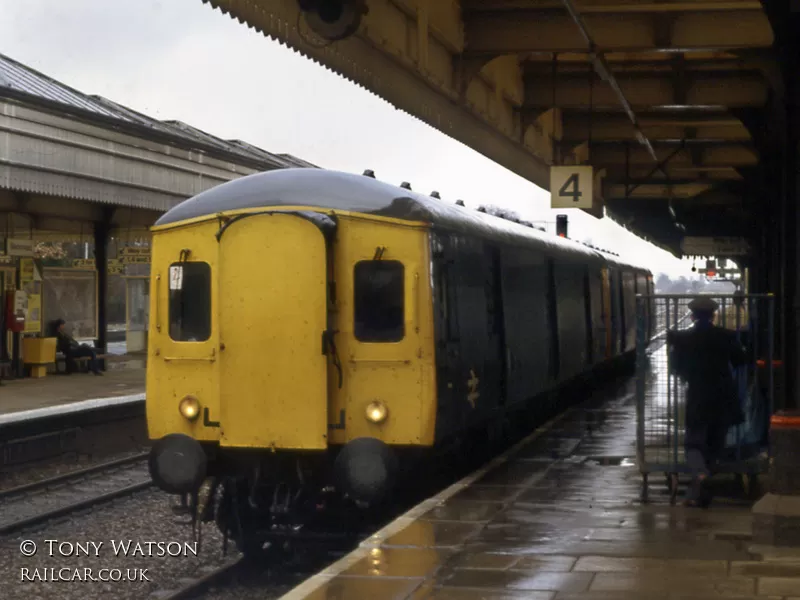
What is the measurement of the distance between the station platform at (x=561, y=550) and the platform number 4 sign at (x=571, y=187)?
25.0 ft

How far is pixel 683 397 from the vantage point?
394 inches

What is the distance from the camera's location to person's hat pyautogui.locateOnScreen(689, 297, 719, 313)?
9.58 meters

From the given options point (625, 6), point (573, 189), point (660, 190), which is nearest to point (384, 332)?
point (625, 6)

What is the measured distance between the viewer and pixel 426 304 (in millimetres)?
9852

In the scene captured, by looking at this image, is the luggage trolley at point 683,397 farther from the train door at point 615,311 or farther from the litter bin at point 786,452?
the train door at point 615,311

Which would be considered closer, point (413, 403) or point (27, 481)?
point (413, 403)

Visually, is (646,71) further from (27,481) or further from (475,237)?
(27,481)

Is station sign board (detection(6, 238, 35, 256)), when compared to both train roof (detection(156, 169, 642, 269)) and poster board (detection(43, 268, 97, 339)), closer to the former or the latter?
poster board (detection(43, 268, 97, 339))

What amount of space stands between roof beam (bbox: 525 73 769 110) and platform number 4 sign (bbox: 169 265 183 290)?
313 inches

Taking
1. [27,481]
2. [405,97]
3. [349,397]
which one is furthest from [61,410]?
[349,397]

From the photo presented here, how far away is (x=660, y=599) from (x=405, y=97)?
7.28 m

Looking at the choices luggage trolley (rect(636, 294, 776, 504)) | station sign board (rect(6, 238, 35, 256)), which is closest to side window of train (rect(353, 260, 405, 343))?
luggage trolley (rect(636, 294, 776, 504))

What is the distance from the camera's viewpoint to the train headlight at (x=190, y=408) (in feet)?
32.6

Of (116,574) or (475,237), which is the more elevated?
(475,237)
